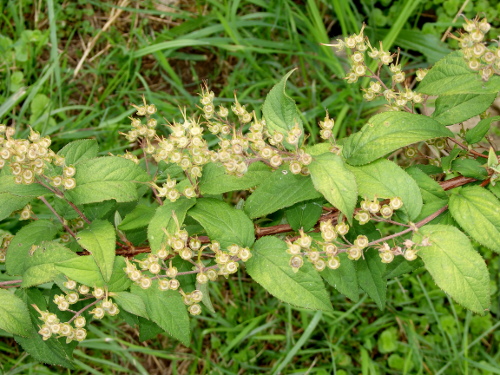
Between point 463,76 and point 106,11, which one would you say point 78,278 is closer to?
point 463,76

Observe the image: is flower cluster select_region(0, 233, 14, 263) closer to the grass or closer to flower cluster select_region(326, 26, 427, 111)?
the grass

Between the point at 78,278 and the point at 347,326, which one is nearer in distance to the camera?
the point at 78,278

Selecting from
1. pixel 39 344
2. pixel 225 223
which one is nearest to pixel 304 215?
pixel 225 223

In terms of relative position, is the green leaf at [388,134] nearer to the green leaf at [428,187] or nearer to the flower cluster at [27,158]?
the green leaf at [428,187]

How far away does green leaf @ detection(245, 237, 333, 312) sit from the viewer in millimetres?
1821

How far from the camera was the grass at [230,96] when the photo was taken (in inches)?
149

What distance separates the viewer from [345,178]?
1700 millimetres

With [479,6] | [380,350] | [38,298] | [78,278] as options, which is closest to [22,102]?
[38,298]

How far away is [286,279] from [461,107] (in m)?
1.04

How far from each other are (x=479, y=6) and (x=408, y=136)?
3.09 metres

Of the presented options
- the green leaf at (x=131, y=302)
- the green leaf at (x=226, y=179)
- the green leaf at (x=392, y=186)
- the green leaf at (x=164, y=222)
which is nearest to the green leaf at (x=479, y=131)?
the green leaf at (x=392, y=186)

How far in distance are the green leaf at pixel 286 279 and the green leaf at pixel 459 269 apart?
0.39 metres

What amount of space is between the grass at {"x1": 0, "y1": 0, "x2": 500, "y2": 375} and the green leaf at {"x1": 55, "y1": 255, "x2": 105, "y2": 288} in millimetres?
1807

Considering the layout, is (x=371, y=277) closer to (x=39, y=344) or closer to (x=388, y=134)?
(x=388, y=134)
